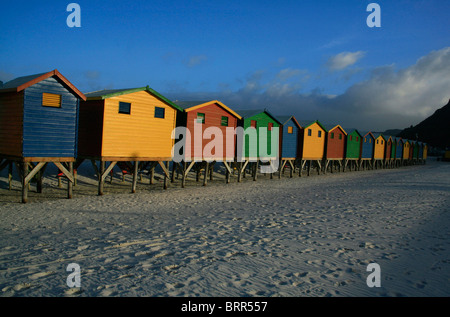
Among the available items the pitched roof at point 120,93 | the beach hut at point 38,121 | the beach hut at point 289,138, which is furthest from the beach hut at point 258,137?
the beach hut at point 38,121

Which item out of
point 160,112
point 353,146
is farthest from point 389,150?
point 160,112

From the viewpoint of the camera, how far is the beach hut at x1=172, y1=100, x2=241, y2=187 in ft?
61.7

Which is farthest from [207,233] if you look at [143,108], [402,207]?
[143,108]

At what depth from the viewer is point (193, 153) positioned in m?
19.1

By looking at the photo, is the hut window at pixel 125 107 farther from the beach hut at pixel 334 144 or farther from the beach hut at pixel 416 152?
the beach hut at pixel 416 152

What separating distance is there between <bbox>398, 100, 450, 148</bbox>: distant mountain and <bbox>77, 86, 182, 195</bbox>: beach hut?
119 metres

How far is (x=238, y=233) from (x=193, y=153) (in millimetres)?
11224

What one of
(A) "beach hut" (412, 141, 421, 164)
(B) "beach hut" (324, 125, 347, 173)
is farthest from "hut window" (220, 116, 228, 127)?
(A) "beach hut" (412, 141, 421, 164)

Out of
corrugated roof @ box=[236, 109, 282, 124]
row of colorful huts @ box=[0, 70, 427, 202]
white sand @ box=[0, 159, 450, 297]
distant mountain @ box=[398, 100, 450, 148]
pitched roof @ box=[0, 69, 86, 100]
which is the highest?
distant mountain @ box=[398, 100, 450, 148]

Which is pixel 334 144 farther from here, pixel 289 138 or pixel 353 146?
pixel 289 138

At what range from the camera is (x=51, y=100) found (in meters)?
A: 12.8

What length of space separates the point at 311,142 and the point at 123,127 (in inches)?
777

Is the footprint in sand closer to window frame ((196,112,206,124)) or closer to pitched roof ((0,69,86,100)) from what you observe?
pitched roof ((0,69,86,100))

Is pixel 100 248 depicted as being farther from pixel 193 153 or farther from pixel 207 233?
pixel 193 153
